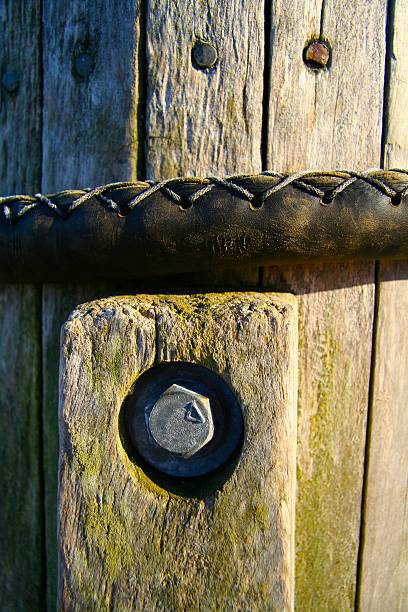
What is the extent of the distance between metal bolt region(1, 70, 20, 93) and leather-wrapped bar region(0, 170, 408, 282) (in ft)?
1.47

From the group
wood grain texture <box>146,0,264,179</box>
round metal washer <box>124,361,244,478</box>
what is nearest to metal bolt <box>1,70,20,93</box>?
wood grain texture <box>146,0,264,179</box>

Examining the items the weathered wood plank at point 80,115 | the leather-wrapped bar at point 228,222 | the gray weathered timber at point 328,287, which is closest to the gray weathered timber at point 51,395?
the weathered wood plank at point 80,115

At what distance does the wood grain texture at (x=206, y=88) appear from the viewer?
1.10 metres

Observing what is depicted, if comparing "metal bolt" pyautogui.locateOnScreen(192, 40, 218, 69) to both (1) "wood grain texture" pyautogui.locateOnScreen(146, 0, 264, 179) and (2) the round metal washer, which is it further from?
(2) the round metal washer

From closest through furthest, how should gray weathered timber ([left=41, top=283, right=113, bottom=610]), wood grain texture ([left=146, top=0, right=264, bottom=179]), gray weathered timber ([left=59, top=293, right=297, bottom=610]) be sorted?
gray weathered timber ([left=59, top=293, right=297, bottom=610]), wood grain texture ([left=146, top=0, right=264, bottom=179]), gray weathered timber ([left=41, top=283, right=113, bottom=610])

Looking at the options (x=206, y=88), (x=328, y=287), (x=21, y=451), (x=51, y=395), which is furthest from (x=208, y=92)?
(x=21, y=451)

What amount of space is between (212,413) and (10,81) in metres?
0.99

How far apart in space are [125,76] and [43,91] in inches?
9.7

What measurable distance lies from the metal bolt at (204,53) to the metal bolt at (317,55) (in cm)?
20

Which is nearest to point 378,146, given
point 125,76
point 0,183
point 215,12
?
point 215,12

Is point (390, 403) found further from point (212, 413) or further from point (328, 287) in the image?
point (212, 413)

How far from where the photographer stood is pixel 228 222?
38.8 inches

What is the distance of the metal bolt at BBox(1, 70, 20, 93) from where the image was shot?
129cm

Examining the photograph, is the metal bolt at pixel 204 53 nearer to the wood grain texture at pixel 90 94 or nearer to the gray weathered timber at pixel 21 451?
the wood grain texture at pixel 90 94
